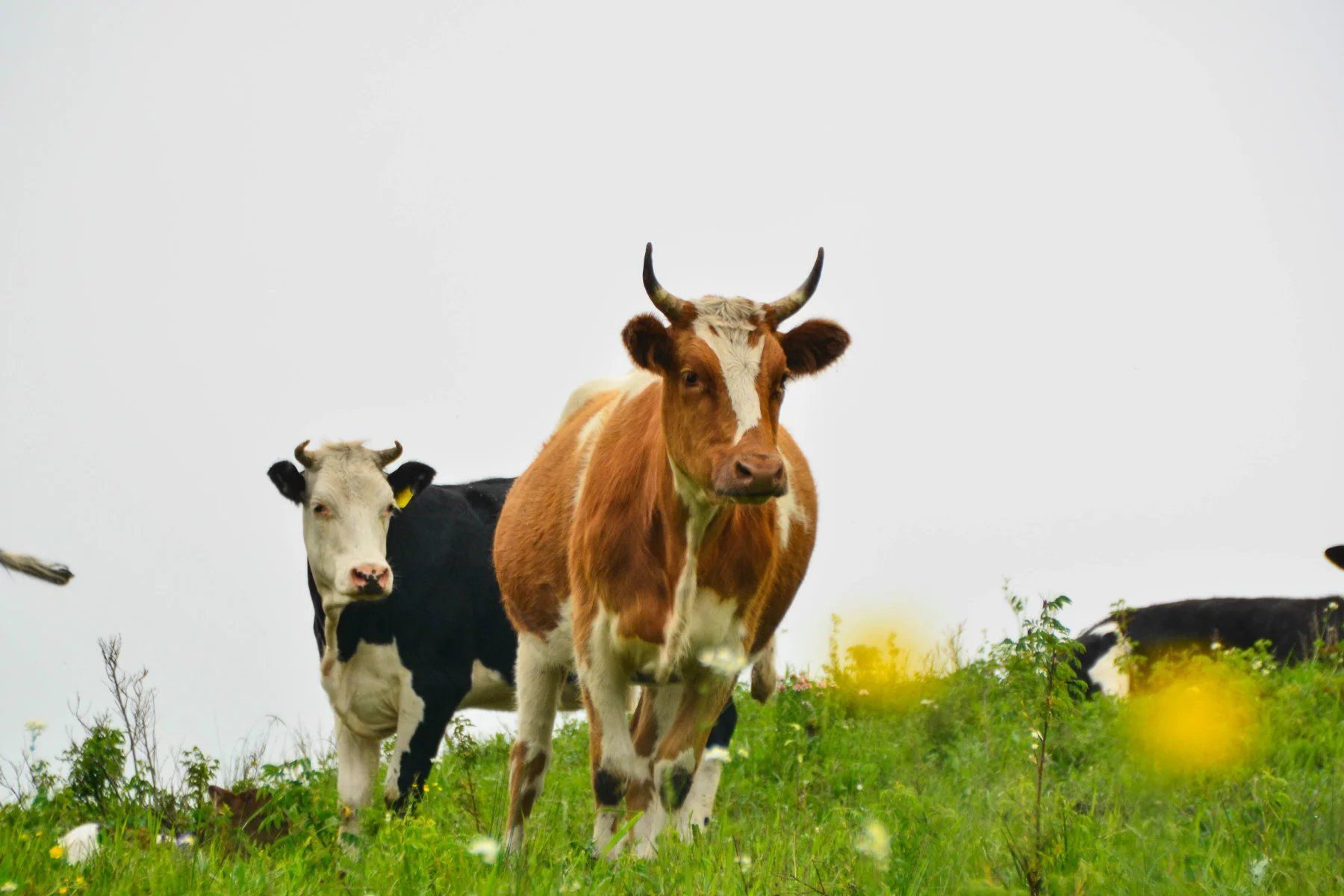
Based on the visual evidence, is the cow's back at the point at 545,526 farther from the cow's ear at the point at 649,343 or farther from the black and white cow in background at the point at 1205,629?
the black and white cow in background at the point at 1205,629

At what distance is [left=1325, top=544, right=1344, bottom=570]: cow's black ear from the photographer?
1146 centimetres

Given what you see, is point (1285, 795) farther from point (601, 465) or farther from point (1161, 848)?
point (601, 465)

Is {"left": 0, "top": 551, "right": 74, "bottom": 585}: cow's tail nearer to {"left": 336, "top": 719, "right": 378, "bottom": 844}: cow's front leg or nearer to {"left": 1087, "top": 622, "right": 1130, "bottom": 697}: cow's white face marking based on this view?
{"left": 336, "top": 719, "right": 378, "bottom": 844}: cow's front leg

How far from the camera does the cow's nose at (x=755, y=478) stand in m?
5.38

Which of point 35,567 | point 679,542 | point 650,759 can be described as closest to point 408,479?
point 650,759

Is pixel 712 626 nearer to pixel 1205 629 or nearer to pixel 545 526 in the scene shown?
pixel 545 526

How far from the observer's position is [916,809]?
5.45 metres

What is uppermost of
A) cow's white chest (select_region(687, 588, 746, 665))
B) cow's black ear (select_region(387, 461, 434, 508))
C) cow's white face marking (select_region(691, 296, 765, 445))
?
cow's white face marking (select_region(691, 296, 765, 445))

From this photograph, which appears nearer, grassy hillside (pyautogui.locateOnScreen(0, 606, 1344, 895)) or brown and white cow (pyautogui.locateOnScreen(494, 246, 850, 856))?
grassy hillside (pyautogui.locateOnScreen(0, 606, 1344, 895))

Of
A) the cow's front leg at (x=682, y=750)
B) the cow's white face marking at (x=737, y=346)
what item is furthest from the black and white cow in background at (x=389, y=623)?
the cow's white face marking at (x=737, y=346)

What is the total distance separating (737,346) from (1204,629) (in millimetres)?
8200

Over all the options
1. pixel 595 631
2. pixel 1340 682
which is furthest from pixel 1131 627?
pixel 595 631

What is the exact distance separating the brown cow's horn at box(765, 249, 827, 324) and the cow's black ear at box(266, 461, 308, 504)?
14.1 feet

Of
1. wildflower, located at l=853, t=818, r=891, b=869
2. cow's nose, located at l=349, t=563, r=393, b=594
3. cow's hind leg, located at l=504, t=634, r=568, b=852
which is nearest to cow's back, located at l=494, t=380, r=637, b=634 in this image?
cow's hind leg, located at l=504, t=634, r=568, b=852
